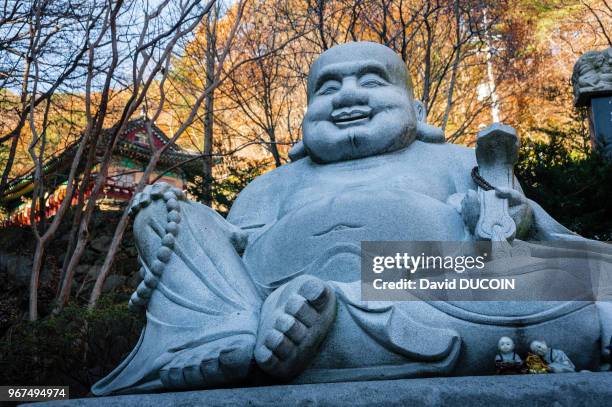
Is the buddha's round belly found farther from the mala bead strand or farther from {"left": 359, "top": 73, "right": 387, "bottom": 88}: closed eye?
{"left": 359, "top": 73, "right": 387, "bottom": 88}: closed eye

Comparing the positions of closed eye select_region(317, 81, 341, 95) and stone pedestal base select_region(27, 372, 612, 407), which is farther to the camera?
closed eye select_region(317, 81, 341, 95)

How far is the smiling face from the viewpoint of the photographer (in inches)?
143

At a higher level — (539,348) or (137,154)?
(137,154)

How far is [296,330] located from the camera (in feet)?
7.62

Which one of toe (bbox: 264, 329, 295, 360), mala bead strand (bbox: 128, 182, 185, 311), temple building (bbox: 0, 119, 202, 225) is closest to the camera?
toe (bbox: 264, 329, 295, 360)

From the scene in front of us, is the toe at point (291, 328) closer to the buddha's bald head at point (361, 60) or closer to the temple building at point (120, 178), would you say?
the buddha's bald head at point (361, 60)

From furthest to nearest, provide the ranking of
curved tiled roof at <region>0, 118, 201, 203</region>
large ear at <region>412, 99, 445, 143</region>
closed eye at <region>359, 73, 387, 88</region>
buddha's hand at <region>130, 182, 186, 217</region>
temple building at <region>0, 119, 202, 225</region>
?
temple building at <region>0, 119, 202, 225</region>
curved tiled roof at <region>0, 118, 201, 203</region>
large ear at <region>412, 99, 445, 143</region>
closed eye at <region>359, 73, 387, 88</region>
buddha's hand at <region>130, 182, 186, 217</region>

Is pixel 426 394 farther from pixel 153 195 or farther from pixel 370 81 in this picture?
pixel 370 81

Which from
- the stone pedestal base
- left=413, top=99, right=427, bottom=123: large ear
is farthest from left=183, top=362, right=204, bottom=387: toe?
left=413, top=99, right=427, bottom=123: large ear

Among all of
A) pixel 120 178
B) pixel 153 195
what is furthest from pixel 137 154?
pixel 153 195

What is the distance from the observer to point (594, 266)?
2.79 meters

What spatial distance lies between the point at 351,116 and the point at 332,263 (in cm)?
107

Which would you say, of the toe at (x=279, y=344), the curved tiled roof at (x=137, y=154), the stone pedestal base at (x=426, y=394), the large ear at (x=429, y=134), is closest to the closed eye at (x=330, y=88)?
the large ear at (x=429, y=134)

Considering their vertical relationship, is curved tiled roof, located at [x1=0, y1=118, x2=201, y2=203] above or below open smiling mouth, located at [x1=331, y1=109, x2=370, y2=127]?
above
